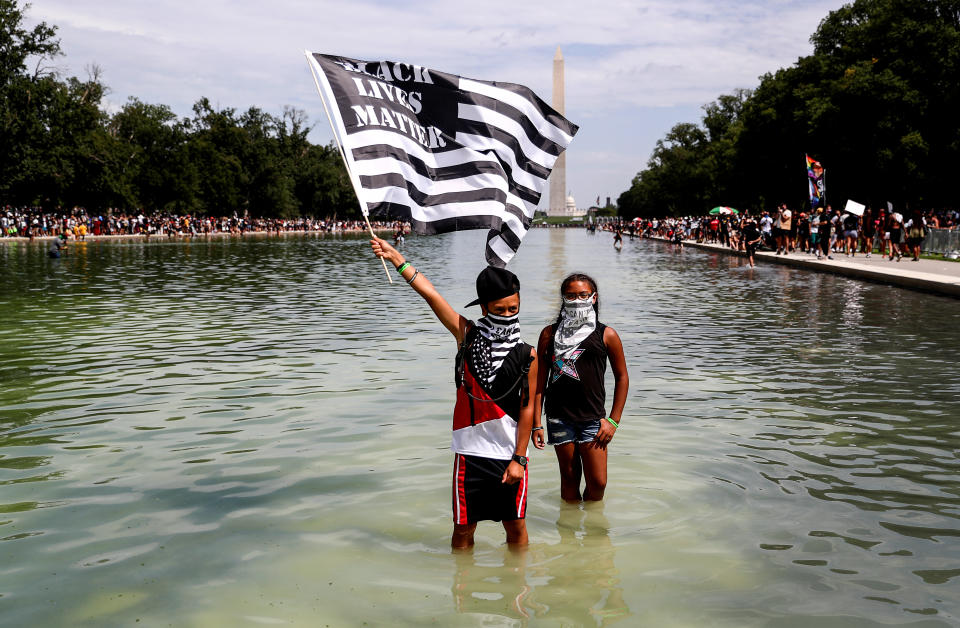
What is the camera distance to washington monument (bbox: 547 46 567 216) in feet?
402

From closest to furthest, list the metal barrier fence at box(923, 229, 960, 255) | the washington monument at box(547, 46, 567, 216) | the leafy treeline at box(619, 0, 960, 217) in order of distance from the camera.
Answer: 1. the metal barrier fence at box(923, 229, 960, 255)
2. the leafy treeline at box(619, 0, 960, 217)
3. the washington monument at box(547, 46, 567, 216)

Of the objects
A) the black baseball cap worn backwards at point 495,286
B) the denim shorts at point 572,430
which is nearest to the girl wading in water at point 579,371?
the denim shorts at point 572,430

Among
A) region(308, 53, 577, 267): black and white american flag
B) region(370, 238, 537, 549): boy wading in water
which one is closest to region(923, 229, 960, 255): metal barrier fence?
region(308, 53, 577, 267): black and white american flag

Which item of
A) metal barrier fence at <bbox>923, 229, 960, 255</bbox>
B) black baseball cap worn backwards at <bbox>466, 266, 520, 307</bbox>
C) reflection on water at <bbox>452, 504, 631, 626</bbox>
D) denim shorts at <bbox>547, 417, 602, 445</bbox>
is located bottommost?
reflection on water at <bbox>452, 504, 631, 626</bbox>

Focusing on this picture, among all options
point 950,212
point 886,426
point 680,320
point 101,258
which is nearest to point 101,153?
point 101,258

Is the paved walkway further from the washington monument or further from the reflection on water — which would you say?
the washington monument

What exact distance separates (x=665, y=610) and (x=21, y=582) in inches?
140

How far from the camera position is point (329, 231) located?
143 metres

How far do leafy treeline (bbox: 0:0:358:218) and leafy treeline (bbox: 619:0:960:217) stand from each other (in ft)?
180

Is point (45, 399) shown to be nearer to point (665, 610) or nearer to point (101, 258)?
point (665, 610)

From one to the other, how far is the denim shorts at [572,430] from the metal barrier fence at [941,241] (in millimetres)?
34249

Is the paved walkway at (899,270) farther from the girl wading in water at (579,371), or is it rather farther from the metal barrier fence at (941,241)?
the girl wading in water at (579,371)

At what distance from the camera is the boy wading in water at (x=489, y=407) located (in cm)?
495

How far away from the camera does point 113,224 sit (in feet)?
285
